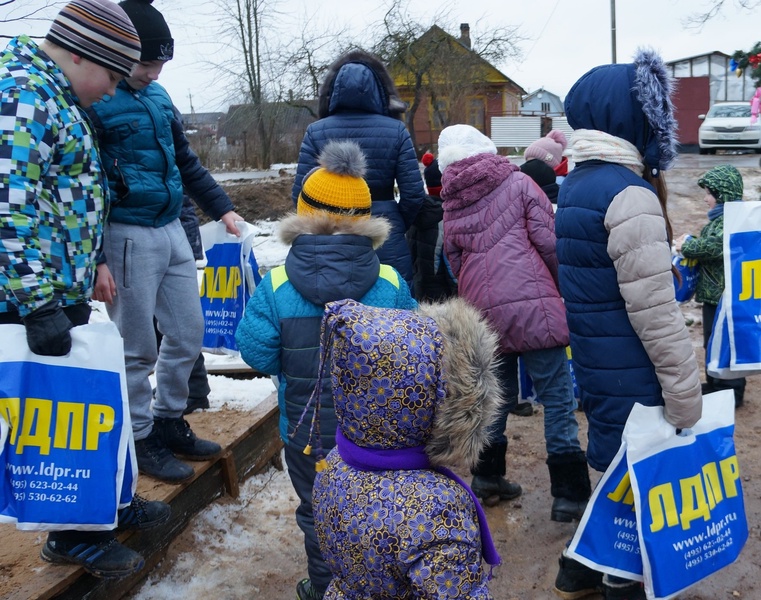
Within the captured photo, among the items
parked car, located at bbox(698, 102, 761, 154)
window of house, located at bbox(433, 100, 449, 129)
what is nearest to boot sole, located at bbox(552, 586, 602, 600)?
parked car, located at bbox(698, 102, 761, 154)

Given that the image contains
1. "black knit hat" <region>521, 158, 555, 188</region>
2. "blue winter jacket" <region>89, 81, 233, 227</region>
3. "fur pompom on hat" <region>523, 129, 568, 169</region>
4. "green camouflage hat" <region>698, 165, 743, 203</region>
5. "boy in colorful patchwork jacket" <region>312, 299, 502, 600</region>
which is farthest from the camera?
"fur pompom on hat" <region>523, 129, 568, 169</region>

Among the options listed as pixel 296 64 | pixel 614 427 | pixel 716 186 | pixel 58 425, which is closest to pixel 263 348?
pixel 58 425

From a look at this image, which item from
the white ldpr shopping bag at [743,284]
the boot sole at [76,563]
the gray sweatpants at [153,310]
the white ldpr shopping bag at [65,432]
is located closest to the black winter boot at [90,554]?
the boot sole at [76,563]

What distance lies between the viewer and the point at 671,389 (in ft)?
8.63

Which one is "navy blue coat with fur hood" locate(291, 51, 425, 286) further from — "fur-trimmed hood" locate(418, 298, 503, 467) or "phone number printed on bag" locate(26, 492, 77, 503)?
"fur-trimmed hood" locate(418, 298, 503, 467)

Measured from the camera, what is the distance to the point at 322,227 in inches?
102

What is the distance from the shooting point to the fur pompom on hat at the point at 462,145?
12.3ft

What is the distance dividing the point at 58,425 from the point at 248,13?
24.8 meters

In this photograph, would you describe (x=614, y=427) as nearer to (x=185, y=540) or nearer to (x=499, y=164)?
(x=499, y=164)

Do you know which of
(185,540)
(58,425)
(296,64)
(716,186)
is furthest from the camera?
(296,64)

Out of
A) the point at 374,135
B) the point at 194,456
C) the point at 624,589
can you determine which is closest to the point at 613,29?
the point at 374,135

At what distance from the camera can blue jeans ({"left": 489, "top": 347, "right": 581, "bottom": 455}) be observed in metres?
3.60

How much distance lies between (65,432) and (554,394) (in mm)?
2211

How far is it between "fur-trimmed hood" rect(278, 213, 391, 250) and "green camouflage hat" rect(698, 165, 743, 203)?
307cm
